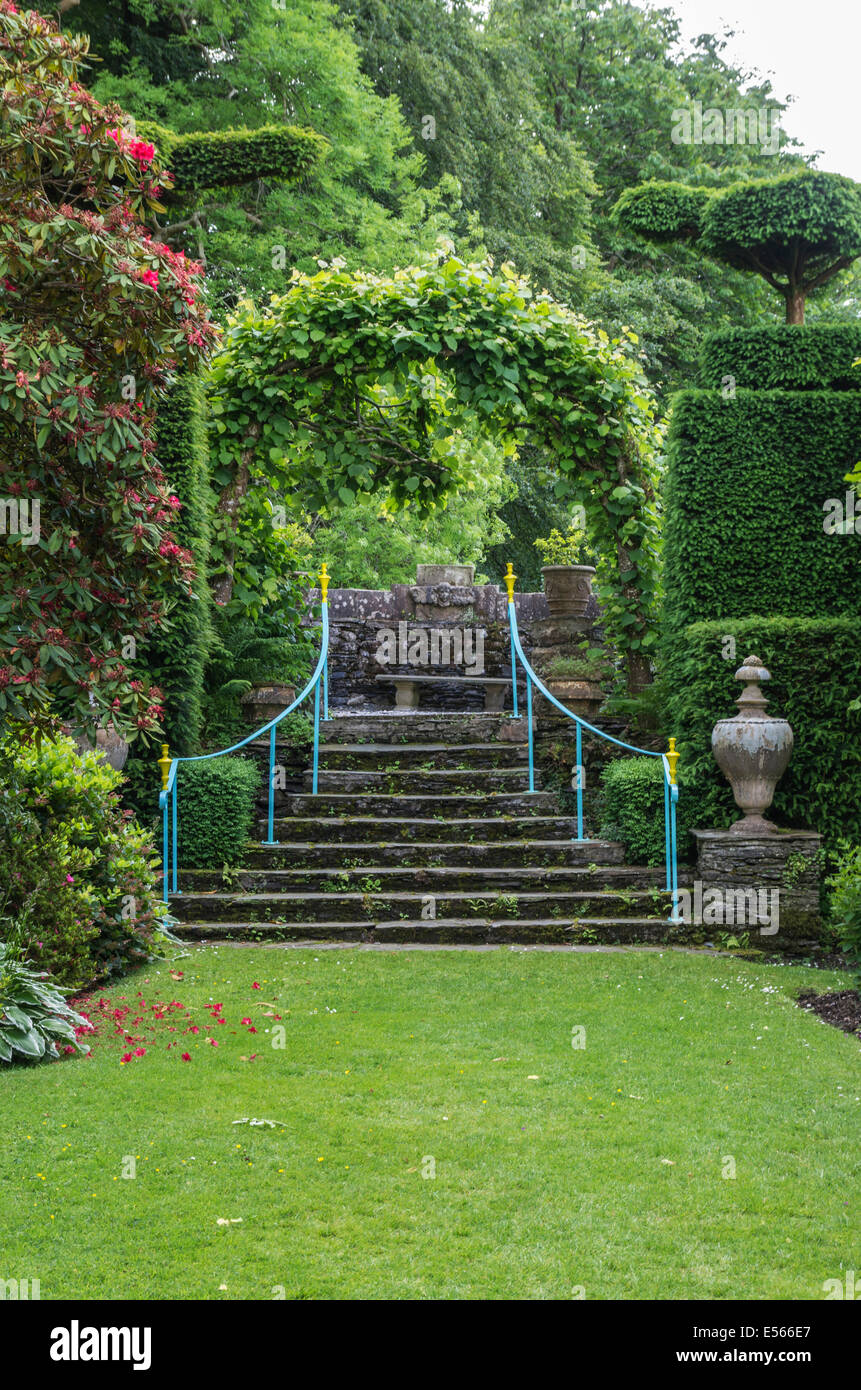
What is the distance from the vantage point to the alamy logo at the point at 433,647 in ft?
Answer: 42.4

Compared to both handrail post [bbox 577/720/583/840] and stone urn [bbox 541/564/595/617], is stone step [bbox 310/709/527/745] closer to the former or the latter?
handrail post [bbox 577/720/583/840]

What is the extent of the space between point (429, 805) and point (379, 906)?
1.27 meters

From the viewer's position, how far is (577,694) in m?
9.90

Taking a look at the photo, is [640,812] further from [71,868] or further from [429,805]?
[71,868]

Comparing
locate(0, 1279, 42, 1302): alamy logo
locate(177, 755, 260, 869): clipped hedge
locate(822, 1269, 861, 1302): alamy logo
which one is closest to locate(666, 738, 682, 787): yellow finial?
locate(177, 755, 260, 869): clipped hedge

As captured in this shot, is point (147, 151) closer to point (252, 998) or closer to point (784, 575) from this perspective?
point (252, 998)

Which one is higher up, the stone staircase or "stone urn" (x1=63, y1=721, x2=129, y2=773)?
"stone urn" (x1=63, y1=721, x2=129, y2=773)

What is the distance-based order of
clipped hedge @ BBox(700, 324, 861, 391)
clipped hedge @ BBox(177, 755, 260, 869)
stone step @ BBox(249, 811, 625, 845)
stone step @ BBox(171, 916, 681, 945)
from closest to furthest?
stone step @ BBox(171, 916, 681, 945), clipped hedge @ BBox(177, 755, 260, 869), stone step @ BBox(249, 811, 625, 845), clipped hedge @ BBox(700, 324, 861, 391)

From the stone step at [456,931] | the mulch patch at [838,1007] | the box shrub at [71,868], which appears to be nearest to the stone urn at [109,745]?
the box shrub at [71,868]

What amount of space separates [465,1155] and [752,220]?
8.42m

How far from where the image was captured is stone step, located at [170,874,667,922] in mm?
8125

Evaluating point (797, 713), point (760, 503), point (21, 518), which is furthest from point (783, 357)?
point (21, 518)

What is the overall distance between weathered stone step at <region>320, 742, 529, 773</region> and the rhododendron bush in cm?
535

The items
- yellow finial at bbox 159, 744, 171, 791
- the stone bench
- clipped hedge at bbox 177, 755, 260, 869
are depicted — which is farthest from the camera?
the stone bench
